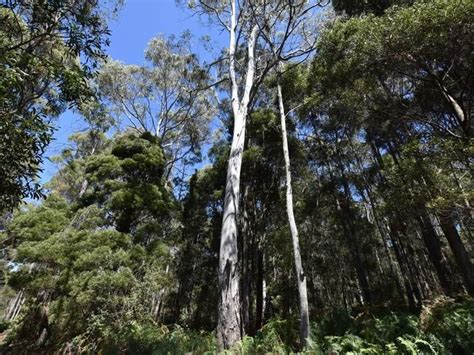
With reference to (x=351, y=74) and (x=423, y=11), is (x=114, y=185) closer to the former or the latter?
(x=351, y=74)

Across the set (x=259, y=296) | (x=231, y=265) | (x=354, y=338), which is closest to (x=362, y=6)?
(x=231, y=265)

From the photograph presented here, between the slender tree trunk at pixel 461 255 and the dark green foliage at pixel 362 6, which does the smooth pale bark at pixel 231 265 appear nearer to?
the slender tree trunk at pixel 461 255

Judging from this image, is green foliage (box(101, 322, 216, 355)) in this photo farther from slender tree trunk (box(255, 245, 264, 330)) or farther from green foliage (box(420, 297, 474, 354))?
slender tree trunk (box(255, 245, 264, 330))

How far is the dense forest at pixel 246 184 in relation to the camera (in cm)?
Result: 470

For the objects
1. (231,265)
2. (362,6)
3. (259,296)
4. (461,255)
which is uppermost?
(362,6)

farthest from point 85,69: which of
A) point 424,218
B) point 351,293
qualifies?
point 351,293

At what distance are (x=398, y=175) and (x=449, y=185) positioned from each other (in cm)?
102

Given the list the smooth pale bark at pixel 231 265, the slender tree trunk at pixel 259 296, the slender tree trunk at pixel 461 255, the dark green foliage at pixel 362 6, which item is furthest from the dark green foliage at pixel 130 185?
the dark green foliage at pixel 362 6

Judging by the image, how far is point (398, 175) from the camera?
7.25 metres

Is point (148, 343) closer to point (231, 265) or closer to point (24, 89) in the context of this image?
point (231, 265)

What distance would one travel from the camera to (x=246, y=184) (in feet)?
40.3

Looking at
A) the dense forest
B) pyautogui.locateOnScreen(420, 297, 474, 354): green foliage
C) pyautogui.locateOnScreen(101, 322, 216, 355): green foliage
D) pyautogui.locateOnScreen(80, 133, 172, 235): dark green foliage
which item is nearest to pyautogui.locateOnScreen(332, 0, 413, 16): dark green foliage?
the dense forest

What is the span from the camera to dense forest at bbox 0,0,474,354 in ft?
15.4

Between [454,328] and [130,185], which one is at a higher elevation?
[130,185]
